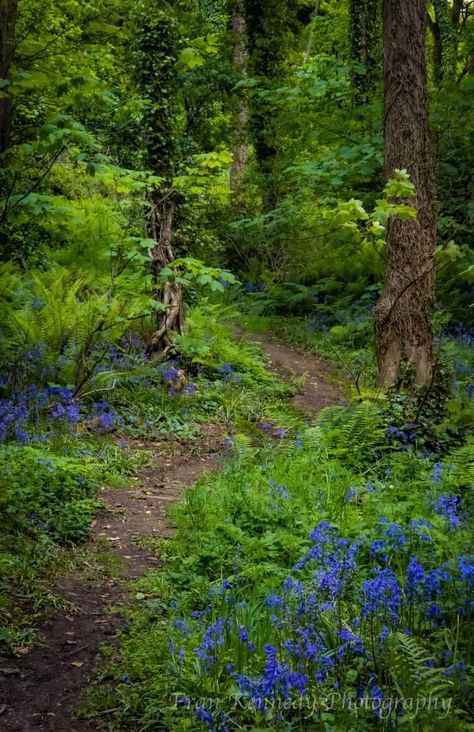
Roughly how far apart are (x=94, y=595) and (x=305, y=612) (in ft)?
5.32

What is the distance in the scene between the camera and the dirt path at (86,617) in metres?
2.92

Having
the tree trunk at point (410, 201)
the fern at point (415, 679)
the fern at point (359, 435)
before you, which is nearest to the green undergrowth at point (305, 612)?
the fern at point (415, 679)

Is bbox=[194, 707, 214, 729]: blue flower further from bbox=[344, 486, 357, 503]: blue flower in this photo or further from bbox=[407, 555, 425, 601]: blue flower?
bbox=[344, 486, 357, 503]: blue flower

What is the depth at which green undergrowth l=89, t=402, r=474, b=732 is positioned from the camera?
2.47m

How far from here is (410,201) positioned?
21.8ft

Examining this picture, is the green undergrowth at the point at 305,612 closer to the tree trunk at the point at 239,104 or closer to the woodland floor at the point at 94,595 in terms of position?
the woodland floor at the point at 94,595

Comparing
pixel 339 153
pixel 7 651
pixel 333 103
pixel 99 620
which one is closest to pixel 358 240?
pixel 99 620

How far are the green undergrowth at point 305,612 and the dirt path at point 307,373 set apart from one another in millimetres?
3783

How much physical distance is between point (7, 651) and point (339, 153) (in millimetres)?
8835

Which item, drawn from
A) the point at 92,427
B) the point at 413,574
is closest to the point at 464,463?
the point at 413,574

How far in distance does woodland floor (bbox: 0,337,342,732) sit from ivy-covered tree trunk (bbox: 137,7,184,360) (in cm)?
198

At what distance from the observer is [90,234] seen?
12.0m

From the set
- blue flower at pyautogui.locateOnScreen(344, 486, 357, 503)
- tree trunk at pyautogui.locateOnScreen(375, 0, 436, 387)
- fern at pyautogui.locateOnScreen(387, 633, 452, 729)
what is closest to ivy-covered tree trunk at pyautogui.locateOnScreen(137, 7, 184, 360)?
tree trunk at pyautogui.locateOnScreen(375, 0, 436, 387)

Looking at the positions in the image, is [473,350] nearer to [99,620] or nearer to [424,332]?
[424,332]
